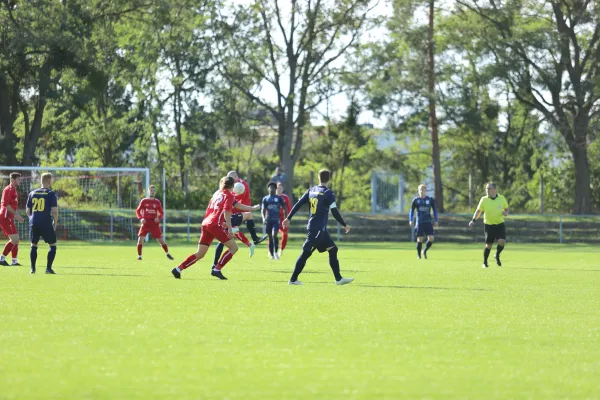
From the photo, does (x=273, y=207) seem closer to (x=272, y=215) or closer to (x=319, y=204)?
(x=272, y=215)

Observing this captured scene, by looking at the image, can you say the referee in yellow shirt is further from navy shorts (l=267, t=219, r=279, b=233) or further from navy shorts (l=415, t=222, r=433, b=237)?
navy shorts (l=267, t=219, r=279, b=233)

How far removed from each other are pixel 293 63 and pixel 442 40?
7.11 m

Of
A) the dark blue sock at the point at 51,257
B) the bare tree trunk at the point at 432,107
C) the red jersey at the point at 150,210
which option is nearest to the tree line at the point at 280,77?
the bare tree trunk at the point at 432,107

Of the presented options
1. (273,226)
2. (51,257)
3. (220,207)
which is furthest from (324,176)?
(273,226)

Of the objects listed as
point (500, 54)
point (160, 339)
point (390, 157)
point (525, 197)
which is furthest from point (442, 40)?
point (160, 339)

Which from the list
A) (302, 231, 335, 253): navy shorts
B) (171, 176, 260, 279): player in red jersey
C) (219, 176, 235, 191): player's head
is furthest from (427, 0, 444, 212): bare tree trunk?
(302, 231, 335, 253): navy shorts

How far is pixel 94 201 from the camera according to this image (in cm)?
4328

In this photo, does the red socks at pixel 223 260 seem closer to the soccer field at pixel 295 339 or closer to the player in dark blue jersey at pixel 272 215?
the soccer field at pixel 295 339

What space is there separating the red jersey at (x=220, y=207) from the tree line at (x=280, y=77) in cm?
2597

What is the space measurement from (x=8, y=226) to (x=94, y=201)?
2126 cm

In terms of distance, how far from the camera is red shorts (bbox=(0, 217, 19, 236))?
2203cm

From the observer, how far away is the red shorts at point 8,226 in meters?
22.0

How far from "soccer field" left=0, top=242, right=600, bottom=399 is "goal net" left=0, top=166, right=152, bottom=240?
2441cm

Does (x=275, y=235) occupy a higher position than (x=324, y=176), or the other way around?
(x=324, y=176)
